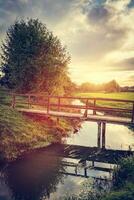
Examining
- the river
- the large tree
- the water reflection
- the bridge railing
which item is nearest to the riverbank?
the river

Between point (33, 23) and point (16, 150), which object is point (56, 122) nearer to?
point (16, 150)

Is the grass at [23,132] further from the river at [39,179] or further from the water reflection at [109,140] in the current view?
the water reflection at [109,140]

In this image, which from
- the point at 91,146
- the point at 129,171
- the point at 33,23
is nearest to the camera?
the point at 129,171

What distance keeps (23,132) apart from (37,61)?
1663cm

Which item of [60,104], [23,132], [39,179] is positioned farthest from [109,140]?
[39,179]

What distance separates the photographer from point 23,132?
1021 inches

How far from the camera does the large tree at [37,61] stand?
134 feet

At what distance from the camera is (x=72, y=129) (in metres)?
35.8

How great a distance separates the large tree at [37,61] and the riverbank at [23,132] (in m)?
9.35

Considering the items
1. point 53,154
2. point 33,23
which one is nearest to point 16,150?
point 53,154

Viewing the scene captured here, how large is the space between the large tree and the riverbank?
9345 mm

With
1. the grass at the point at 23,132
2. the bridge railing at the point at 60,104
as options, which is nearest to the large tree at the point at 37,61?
the bridge railing at the point at 60,104

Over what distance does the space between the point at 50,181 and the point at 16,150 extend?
5533 millimetres

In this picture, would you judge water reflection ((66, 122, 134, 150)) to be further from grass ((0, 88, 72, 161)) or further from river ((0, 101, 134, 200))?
river ((0, 101, 134, 200))
